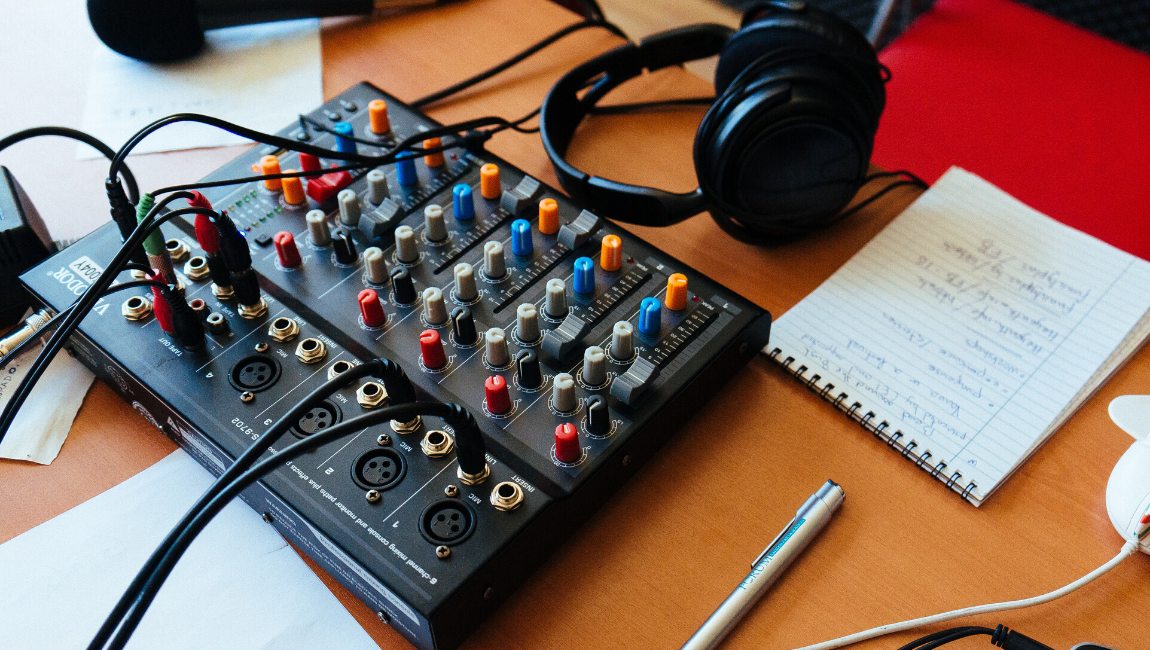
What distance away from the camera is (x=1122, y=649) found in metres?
Answer: 0.58

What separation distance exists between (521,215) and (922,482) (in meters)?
0.41

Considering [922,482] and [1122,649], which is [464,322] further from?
[1122,649]

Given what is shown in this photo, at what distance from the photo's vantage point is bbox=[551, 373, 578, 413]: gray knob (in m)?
0.62

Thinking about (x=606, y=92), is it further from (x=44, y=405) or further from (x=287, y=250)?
(x=44, y=405)

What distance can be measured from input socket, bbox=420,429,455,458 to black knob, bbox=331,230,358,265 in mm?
205

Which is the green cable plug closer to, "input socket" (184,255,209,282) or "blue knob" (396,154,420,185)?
"input socket" (184,255,209,282)

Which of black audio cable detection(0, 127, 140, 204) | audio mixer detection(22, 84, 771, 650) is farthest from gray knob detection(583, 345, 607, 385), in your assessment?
black audio cable detection(0, 127, 140, 204)

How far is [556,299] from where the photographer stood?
683 millimetres

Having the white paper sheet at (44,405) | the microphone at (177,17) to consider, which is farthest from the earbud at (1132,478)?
the microphone at (177,17)

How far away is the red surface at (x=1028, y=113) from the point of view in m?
0.94

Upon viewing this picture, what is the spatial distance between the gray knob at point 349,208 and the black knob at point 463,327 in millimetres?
155

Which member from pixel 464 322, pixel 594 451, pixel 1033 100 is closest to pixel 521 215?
pixel 464 322

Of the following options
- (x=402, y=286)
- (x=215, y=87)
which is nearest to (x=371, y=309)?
(x=402, y=286)

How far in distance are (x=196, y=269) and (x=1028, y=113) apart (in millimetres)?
955
